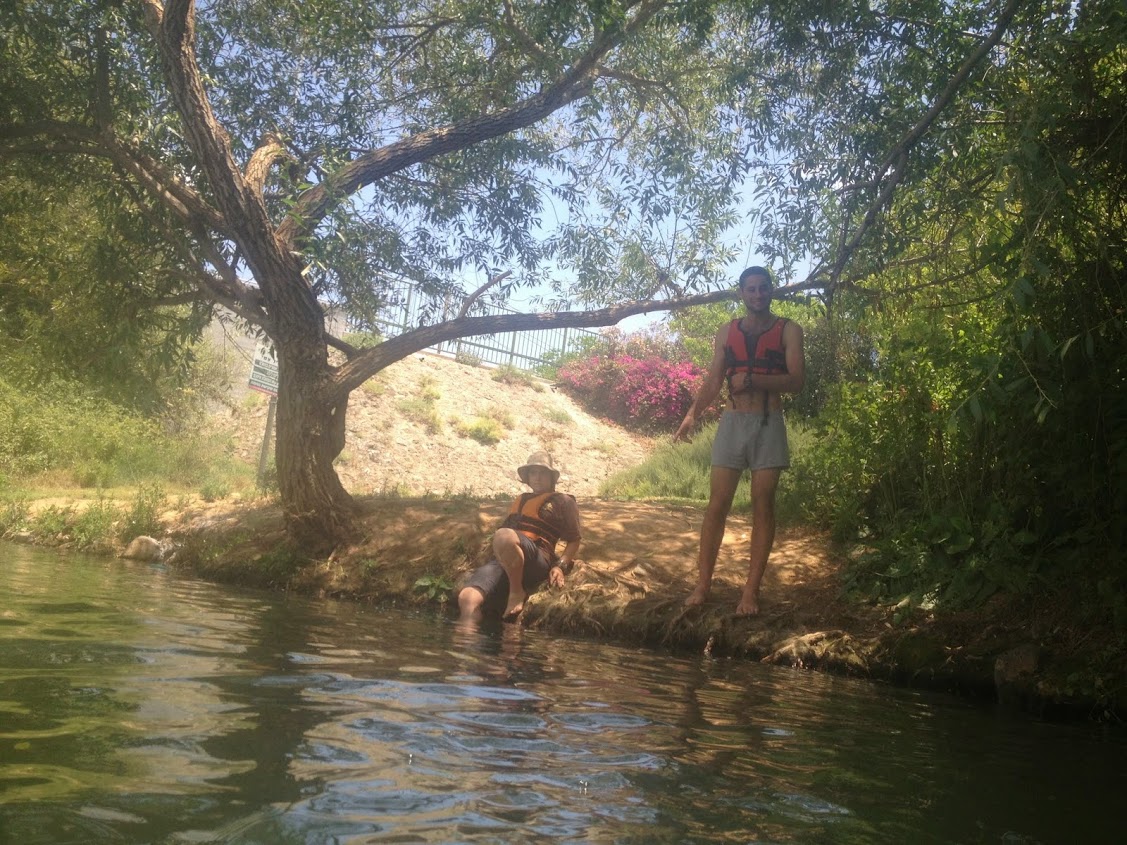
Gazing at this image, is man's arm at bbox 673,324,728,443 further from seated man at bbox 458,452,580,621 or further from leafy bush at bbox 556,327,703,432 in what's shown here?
leafy bush at bbox 556,327,703,432

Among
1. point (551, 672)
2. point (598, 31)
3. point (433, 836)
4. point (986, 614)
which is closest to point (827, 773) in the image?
point (433, 836)

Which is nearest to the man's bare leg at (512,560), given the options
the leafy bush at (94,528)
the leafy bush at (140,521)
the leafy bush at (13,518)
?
the leafy bush at (140,521)

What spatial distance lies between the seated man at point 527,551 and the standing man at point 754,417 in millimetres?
1334

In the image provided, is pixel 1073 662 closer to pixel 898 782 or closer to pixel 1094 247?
pixel 1094 247

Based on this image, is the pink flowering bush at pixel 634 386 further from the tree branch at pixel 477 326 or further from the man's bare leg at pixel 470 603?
the man's bare leg at pixel 470 603

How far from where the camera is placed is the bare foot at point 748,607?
21.2ft

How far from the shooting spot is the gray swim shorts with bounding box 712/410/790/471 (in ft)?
21.2

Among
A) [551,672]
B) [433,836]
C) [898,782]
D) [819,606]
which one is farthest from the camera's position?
[819,606]

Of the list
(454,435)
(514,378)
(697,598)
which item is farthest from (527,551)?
(514,378)

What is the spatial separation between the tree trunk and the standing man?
3987mm

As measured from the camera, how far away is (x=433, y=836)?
83.7 inches

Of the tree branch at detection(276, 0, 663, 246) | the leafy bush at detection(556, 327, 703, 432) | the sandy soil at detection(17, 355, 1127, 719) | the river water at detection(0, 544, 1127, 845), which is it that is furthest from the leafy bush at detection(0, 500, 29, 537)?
the leafy bush at detection(556, 327, 703, 432)

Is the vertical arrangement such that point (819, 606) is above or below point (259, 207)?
below

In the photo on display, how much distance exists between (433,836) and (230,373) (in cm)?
2005
